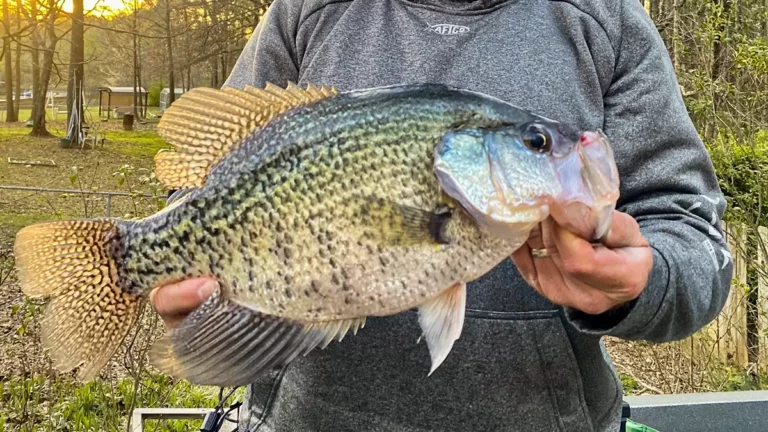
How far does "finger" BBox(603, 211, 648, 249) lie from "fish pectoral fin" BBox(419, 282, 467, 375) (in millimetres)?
353

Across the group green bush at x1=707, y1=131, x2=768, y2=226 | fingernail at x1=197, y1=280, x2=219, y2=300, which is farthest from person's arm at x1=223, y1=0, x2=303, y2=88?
green bush at x1=707, y1=131, x2=768, y2=226

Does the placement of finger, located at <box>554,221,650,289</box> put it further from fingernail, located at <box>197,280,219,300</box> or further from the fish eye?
fingernail, located at <box>197,280,219,300</box>

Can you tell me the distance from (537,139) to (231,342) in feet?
2.96

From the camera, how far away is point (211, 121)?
1.93 m

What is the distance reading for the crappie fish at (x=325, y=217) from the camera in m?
1.61

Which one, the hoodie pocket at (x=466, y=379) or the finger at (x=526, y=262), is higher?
the finger at (x=526, y=262)

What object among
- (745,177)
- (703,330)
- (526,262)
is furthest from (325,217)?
(703,330)

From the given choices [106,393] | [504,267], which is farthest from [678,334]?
[106,393]

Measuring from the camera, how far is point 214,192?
182 centimetres

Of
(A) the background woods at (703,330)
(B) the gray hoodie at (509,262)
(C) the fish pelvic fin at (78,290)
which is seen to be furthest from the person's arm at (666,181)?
(A) the background woods at (703,330)

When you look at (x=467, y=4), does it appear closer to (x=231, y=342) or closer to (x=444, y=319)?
(x=444, y=319)

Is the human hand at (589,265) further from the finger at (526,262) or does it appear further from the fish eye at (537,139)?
the fish eye at (537,139)

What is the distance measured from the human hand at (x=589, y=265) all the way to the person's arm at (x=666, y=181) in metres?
0.15

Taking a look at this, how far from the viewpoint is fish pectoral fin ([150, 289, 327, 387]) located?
173cm
